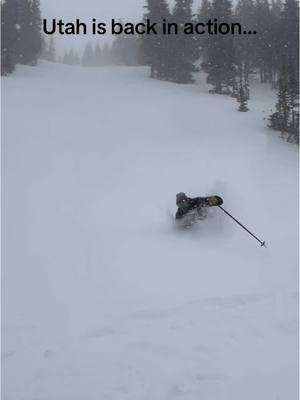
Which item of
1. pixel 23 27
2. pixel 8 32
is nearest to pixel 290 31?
pixel 8 32

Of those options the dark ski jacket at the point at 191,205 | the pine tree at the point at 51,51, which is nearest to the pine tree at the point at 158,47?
the dark ski jacket at the point at 191,205

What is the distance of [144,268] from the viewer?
9641 millimetres

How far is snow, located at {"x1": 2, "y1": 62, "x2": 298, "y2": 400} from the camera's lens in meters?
6.03

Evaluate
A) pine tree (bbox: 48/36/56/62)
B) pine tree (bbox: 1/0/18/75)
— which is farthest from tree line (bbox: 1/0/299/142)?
pine tree (bbox: 48/36/56/62)

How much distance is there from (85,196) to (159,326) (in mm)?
9226

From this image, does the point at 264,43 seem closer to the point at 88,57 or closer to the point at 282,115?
the point at 282,115

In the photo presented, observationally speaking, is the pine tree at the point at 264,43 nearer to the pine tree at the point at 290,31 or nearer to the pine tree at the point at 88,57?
the pine tree at the point at 290,31

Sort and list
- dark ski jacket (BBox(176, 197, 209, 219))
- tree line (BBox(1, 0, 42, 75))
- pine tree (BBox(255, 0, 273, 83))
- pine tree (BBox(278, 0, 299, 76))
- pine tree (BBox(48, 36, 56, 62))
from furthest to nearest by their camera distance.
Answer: pine tree (BBox(48, 36, 56, 62)), pine tree (BBox(255, 0, 273, 83)), pine tree (BBox(278, 0, 299, 76)), tree line (BBox(1, 0, 42, 75)), dark ski jacket (BBox(176, 197, 209, 219))

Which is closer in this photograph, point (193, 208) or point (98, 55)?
point (193, 208)

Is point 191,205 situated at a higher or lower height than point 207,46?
lower

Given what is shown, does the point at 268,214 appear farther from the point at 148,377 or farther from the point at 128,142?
the point at 128,142

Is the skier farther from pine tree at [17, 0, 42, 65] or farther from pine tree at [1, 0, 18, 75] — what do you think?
pine tree at [17, 0, 42, 65]

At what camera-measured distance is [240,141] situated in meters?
23.1

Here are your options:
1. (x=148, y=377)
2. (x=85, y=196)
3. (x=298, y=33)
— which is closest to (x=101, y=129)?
(x=85, y=196)
